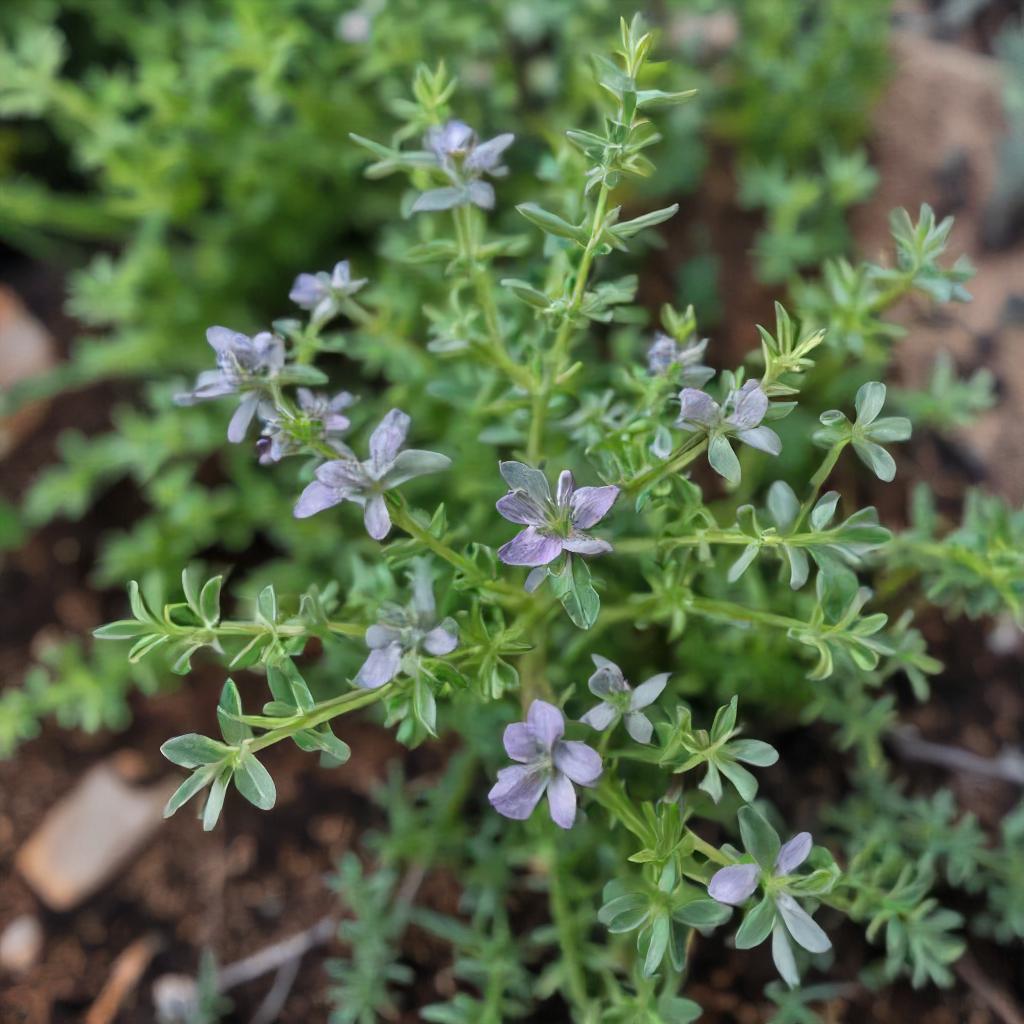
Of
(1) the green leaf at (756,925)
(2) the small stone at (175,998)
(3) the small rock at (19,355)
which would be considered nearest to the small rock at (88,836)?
(2) the small stone at (175,998)

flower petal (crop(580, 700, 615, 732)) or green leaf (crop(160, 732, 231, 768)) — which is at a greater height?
flower petal (crop(580, 700, 615, 732))

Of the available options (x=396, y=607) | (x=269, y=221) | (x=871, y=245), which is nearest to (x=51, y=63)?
(x=269, y=221)

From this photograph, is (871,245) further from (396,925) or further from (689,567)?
(396,925)

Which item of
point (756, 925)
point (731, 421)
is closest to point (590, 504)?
point (731, 421)

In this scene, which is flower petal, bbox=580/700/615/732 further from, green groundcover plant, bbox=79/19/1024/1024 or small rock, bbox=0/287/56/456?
small rock, bbox=0/287/56/456

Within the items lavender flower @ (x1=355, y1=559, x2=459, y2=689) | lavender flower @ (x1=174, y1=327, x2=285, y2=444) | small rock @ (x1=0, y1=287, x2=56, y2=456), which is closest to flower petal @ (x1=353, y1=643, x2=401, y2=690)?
lavender flower @ (x1=355, y1=559, x2=459, y2=689)

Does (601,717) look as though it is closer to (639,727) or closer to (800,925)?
(639,727)
